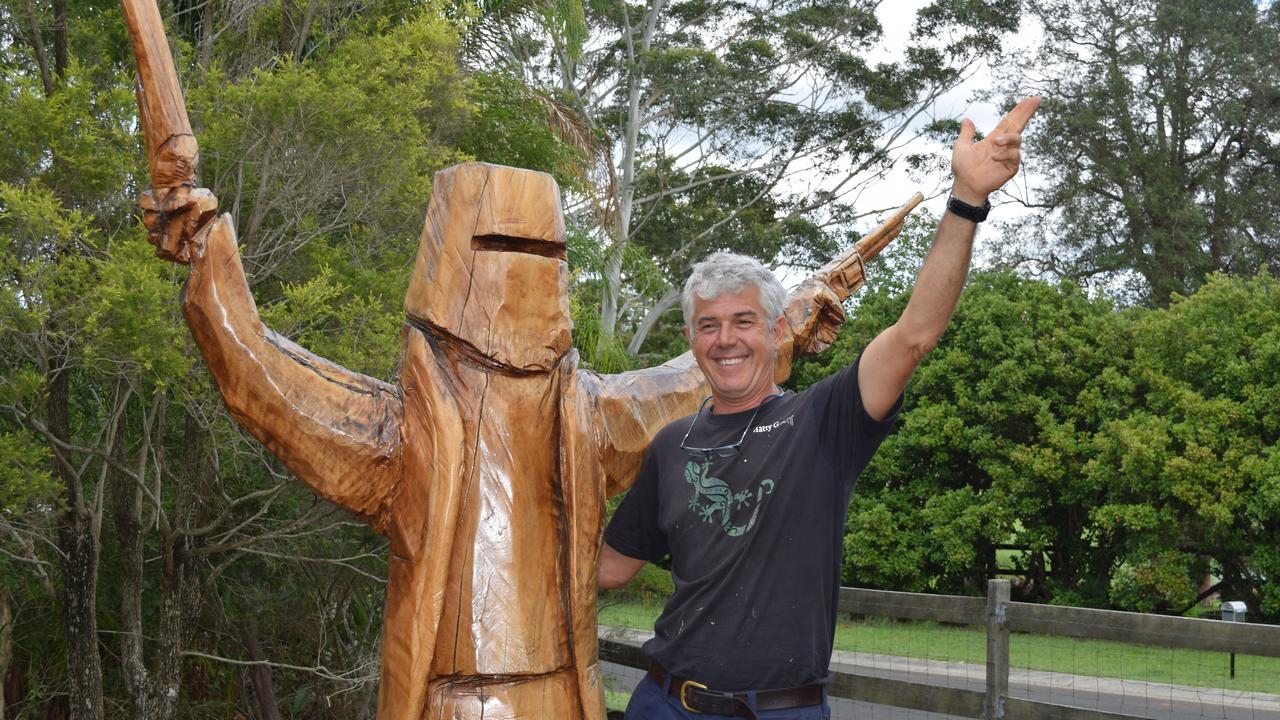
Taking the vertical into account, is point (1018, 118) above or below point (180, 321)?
above

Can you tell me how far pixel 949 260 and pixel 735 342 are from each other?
530 mm

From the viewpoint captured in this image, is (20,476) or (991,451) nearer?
(20,476)

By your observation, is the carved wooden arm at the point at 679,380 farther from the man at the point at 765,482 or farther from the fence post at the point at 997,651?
the fence post at the point at 997,651

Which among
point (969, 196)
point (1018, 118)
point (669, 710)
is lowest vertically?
point (669, 710)

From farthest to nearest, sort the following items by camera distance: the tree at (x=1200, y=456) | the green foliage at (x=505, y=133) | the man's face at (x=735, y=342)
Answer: the tree at (x=1200, y=456) < the green foliage at (x=505, y=133) < the man's face at (x=735, y=342)

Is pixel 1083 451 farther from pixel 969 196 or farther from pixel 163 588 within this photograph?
pixel 969 196

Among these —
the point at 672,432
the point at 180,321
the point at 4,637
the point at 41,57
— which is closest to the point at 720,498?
the point at 672,432

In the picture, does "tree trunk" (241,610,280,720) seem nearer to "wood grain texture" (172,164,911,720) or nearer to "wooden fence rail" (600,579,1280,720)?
"wooden fence rail" (600,579,1280,720)

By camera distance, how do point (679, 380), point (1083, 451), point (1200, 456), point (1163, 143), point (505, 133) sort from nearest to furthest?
point (679, 380) < point (505, 133) < point (1200, 456) < point (1083, 451) < point (1163, 143)

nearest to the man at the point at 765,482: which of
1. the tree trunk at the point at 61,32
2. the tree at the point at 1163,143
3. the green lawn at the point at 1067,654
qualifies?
the tree trunk at the point at 61,32

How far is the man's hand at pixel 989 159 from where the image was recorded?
7.07ft

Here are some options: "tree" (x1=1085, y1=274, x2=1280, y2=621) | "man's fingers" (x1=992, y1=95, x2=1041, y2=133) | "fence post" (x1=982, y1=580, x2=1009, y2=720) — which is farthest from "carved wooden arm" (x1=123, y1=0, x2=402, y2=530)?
"tree" (x1=1085, y1=274, x2=1280, y2=621)

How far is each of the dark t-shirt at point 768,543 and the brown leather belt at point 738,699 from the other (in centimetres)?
2

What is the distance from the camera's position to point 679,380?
3002 mm
